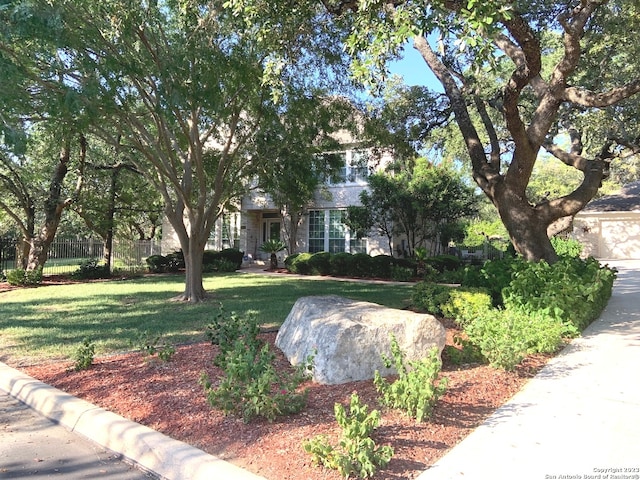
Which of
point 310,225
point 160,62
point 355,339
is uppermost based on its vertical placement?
point 160,62

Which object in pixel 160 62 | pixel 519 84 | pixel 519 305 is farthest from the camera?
pixel 160 62

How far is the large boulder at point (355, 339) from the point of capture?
5320mm

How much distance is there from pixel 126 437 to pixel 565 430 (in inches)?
145

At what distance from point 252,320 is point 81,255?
74.3 feet

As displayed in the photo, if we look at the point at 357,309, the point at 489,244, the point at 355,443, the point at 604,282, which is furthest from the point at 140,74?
the point at 489,244

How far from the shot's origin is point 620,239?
91.3 feet

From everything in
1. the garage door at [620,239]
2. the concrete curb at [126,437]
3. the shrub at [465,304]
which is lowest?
the concrete curb at [126,437]

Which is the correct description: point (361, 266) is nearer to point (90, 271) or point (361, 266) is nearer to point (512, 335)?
point (90, 271)

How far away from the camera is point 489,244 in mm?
26312

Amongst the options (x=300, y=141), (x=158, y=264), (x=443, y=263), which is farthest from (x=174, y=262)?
(x=300, y=141)

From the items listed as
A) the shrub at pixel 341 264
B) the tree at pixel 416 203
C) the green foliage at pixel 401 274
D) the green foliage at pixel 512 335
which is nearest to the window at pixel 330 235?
the tree at pixel 416 203

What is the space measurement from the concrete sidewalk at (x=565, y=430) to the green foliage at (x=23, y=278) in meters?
17.2

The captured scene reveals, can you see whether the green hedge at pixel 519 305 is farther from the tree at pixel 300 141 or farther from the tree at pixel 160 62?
the tree at pixel 300 141

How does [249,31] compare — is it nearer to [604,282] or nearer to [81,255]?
[604,282]
